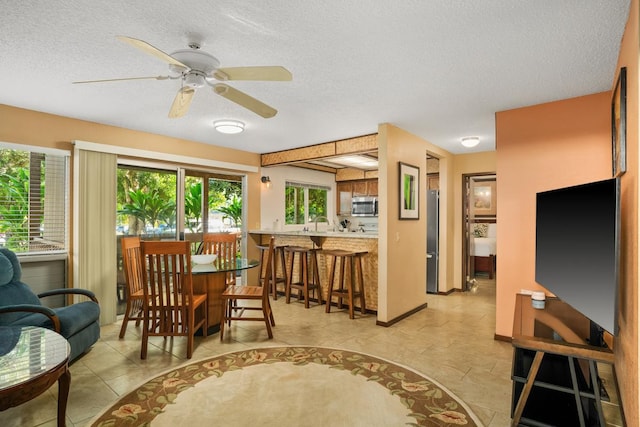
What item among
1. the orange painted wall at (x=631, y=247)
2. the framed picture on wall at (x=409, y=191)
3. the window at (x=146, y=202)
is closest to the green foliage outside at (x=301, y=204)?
the window at (x=146, y=202)

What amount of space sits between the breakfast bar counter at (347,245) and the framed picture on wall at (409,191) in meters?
0.50

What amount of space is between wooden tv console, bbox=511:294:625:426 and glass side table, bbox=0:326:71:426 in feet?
7.95

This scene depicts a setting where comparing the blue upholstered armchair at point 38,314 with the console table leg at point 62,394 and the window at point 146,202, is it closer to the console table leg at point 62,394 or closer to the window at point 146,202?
the console table leg at point 62,394

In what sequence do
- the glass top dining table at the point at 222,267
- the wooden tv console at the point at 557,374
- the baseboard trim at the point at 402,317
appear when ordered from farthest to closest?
the baseboard trim at the point at 402,317 < the glass top dining table at the point at 222,267 < the wooden tv console at the point at 557,374

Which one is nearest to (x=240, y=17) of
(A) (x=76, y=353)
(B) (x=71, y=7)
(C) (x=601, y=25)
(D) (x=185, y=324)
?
(B) (x=71, y=7)

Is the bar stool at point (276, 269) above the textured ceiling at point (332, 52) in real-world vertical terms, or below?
below

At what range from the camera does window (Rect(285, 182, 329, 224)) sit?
23.0 feet

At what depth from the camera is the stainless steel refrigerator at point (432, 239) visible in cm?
571

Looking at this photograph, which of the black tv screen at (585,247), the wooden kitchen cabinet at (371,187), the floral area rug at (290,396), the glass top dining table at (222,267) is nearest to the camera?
the black tv screen at (585,247)

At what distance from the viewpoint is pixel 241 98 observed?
236 cm

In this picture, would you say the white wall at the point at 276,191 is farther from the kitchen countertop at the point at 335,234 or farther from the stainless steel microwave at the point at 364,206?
the stainless steel microwave at the point at 364,206

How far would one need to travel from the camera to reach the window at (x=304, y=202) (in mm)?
7020

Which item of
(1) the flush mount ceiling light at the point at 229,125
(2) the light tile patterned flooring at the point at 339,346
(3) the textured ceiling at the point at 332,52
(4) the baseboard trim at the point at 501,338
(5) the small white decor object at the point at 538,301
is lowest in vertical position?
(2) the light tile patterned flooring at the point at 339,346

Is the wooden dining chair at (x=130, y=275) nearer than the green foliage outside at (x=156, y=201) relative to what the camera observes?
Yes
